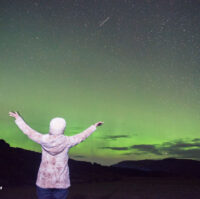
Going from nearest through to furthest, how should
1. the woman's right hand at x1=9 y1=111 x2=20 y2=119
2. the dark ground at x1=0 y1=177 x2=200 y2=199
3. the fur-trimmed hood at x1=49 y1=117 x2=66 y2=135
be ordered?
the fur-trimmed hood at x1=49 y1=117 x2=66 y2=135
the woman's right hand at x1=9 y1=111 x2=20 y2=119
the dark ground at x1=0 y1=177 x2=200 y2=199

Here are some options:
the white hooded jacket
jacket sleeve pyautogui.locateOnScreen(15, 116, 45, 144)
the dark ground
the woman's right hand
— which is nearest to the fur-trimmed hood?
the white hooded jacket

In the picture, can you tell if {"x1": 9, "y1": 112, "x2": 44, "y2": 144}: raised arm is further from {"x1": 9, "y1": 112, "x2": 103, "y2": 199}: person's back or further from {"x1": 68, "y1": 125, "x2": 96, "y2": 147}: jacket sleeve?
{"x1": 68, "y1": 125, "x2": 96, "y2": 147}: jacket sleeve

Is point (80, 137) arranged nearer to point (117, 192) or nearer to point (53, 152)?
point (53, 152)

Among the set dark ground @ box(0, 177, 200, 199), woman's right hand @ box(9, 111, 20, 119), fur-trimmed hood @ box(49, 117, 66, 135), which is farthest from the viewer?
dark ground @ box(0, 177, 200, 199)

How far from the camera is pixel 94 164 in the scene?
41.1 meters

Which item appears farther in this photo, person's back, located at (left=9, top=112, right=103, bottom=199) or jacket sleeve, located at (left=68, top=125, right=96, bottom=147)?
jacket sleeve, located at (left=68, top=125, right=96, bottom=147)

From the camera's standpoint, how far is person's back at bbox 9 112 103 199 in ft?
12.5

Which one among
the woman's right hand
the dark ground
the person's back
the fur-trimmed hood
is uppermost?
the woman's right hand

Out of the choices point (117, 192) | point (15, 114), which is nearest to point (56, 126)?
point (15, 114)

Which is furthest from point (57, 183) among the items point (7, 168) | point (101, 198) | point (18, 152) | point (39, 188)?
point (18, 152)

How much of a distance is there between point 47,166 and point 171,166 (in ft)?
348

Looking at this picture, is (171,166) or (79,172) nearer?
(79,172)

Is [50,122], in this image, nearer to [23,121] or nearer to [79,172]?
[23,121]

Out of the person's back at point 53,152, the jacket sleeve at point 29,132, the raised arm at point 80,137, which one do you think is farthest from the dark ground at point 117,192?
the jacket sleeve at point 29,132
